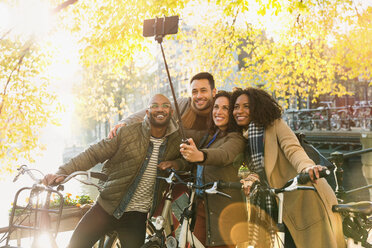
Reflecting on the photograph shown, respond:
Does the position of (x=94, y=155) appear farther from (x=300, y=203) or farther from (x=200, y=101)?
(x=300, y=203)

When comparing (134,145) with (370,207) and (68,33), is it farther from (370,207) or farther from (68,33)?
(68,33)

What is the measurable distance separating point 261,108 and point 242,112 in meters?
0.17

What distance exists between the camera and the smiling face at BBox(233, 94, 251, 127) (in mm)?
3263

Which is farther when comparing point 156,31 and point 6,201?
point 6,201

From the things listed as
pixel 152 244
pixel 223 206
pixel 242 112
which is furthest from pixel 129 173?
pixel 242 112

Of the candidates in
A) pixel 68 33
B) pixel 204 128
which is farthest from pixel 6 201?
pixel 204 128

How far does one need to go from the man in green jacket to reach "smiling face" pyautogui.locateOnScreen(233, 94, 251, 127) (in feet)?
1.86

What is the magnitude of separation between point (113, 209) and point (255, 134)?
137 centimetres

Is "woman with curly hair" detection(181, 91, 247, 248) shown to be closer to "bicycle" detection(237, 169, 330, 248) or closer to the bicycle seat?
"bicycle" detection(237, 169, 330, 248)

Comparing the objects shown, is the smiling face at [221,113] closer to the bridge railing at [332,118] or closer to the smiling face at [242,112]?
the smiling face at [242,112]

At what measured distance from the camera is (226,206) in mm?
3176

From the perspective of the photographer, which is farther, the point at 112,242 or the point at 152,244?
the point at 112,242

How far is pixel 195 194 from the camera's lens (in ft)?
10.3

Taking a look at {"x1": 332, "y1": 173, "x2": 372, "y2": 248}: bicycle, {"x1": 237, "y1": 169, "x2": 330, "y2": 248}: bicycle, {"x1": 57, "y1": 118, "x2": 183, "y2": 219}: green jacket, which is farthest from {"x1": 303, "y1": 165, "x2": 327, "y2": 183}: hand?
{"x1": 57, "y1": 118, "x2": 183, "y2": 219}: green jacket
